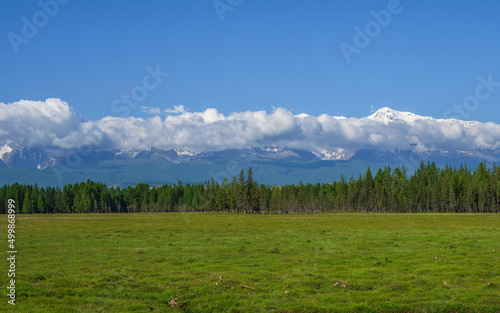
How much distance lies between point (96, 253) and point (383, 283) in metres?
24.0

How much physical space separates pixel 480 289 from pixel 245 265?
1447 centimetres

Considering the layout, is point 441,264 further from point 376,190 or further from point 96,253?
point 376,190

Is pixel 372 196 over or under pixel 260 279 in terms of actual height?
under

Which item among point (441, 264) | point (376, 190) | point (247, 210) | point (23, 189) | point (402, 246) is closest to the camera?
point (441, 264)

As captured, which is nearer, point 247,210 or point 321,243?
point 321,243

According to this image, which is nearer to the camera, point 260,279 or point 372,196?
point 260,279

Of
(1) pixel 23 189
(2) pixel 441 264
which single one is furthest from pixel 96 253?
(1) pixel 23 189

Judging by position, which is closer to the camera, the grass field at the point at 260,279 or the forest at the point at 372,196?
the grass field at the point at 260,279

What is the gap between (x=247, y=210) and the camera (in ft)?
546

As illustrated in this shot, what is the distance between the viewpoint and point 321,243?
132 feet

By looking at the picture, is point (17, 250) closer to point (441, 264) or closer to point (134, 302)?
point (134, 302)

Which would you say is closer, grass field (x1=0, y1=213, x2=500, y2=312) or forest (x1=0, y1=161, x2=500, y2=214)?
grass field (x1=0, y1=213, x2=500, y2=312)

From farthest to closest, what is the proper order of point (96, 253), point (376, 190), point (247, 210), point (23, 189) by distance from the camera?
point (23, 189), point (376, 190), point (247, 210), point (96, 253)

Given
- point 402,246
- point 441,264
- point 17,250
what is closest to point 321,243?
point 402,246
